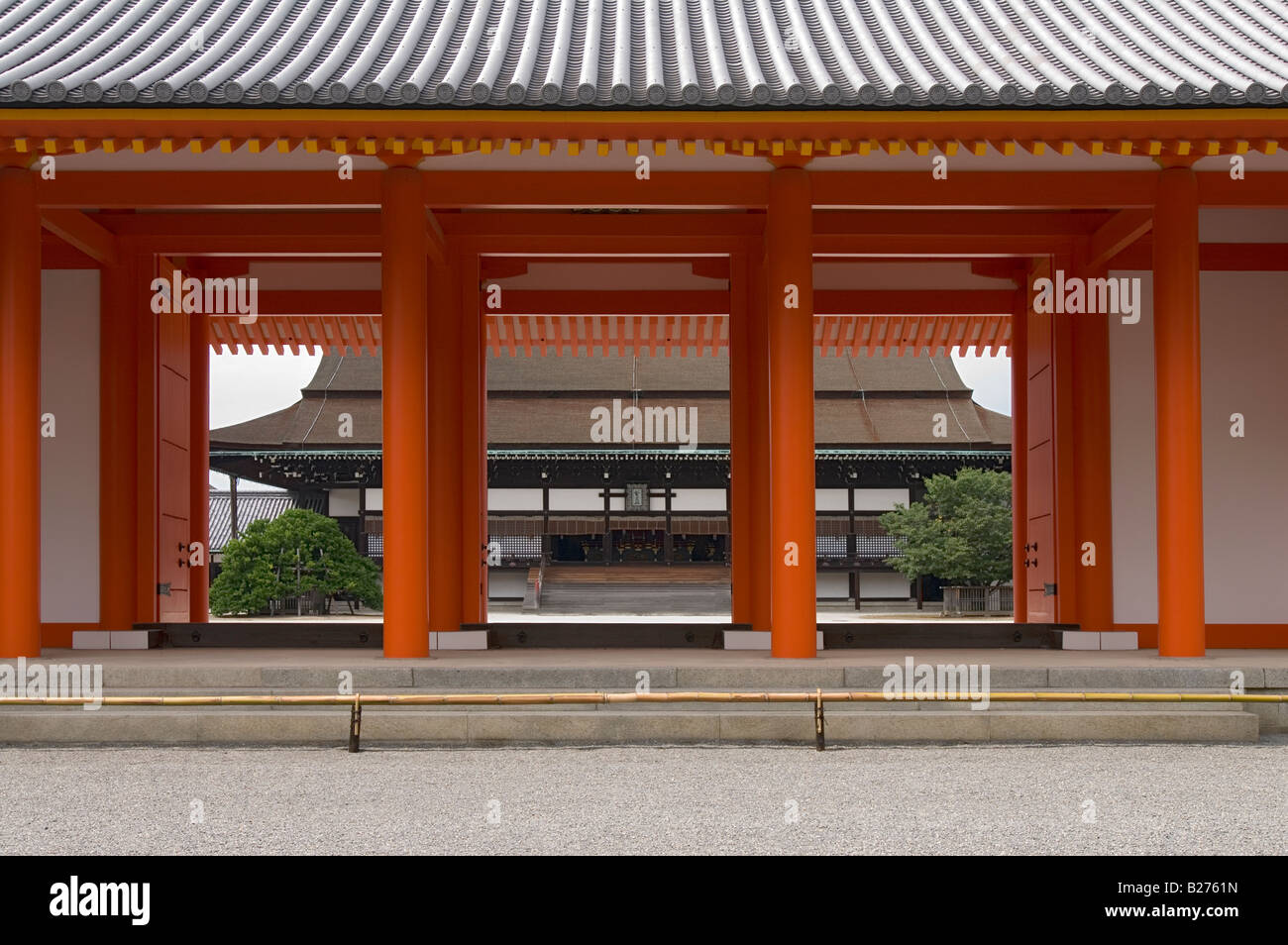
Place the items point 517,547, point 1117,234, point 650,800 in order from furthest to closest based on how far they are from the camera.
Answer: point 517,547, point 1117,234, point 650,800

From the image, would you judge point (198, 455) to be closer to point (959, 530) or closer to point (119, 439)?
point (119, 439)

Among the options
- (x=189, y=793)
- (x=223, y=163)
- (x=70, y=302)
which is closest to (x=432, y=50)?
(x=223, y=163)

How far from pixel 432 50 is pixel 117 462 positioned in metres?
A: 4.38

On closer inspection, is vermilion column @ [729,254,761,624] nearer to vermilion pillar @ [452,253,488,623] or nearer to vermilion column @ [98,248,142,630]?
vermilion pillar @ [452,253,488,623]

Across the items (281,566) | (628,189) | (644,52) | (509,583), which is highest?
(644,52)

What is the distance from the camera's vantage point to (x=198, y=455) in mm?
12773

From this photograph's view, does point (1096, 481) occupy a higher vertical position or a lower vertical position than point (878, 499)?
lower

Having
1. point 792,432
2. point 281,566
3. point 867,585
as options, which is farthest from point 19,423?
point 867,585

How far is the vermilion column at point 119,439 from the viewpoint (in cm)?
1125

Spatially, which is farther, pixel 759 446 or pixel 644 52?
pixel 759 446

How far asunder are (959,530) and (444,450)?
16.7 meters

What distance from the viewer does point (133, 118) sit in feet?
28.6

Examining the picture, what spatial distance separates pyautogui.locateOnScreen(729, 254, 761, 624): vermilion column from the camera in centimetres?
1134

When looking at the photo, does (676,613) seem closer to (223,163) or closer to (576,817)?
(223,163)
